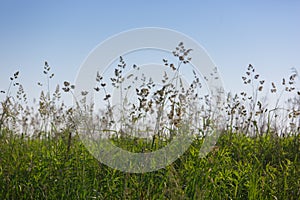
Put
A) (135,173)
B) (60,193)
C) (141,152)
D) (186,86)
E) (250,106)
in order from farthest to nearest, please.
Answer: (250,106) < (186,86) < (141,152) < (135,173) < (60,193)

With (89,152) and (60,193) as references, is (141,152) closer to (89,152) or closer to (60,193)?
(89,152)

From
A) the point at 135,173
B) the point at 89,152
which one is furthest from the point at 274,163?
the point at 89,152

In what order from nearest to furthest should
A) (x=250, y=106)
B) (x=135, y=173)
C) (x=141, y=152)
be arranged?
(x=135, y=173) → (x=141, y=152) → (x=250, y=106)

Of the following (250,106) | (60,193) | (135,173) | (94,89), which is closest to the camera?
(60,193)

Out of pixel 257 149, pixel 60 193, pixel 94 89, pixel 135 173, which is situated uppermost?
pixel 94 89

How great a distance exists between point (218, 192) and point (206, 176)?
175 millimetres

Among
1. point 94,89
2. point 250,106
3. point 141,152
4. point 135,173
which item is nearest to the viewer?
point 135,173

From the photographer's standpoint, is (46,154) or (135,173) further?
(46,154)

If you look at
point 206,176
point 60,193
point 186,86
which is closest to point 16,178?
point 60,193

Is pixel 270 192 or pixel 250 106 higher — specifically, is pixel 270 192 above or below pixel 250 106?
below

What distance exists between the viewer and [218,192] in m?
3.09

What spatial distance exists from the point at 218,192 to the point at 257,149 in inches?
45.7

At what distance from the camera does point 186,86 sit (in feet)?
13.8

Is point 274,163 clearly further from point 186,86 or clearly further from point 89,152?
point 89,152
